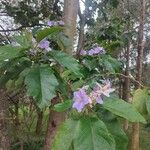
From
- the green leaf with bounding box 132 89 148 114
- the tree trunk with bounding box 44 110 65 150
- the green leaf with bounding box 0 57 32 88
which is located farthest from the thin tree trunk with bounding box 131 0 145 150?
the green leaf with bounding box 132 89 148 114

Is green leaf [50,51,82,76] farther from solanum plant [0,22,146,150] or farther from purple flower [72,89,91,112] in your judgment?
purple flower [72,89,91,112]

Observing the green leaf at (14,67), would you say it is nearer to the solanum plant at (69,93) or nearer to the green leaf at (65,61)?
the solanum plant at (69,93)

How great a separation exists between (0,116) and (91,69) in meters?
4.41

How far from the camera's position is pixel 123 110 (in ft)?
5.30

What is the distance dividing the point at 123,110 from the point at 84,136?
19 centimetres

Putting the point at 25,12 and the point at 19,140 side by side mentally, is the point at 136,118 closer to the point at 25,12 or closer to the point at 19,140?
the point at 25,12

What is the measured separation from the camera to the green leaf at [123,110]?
62.6 inches

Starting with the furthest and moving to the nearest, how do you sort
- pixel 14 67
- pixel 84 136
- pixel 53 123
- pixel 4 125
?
1. pixel 4 125
2. pixel 53 123
3. pixel 14 67
4. pixel 84 136

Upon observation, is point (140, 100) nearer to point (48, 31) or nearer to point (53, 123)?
point (48, 31)

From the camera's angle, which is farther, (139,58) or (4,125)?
(139,58)

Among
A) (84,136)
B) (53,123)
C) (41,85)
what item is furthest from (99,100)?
(53,123)

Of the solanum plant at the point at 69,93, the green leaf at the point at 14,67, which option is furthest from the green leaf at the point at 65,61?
the green leaf at the point at 14,67

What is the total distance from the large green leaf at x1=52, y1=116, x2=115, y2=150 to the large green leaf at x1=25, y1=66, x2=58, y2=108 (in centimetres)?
28

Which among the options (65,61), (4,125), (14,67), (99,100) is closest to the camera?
(99,100)
